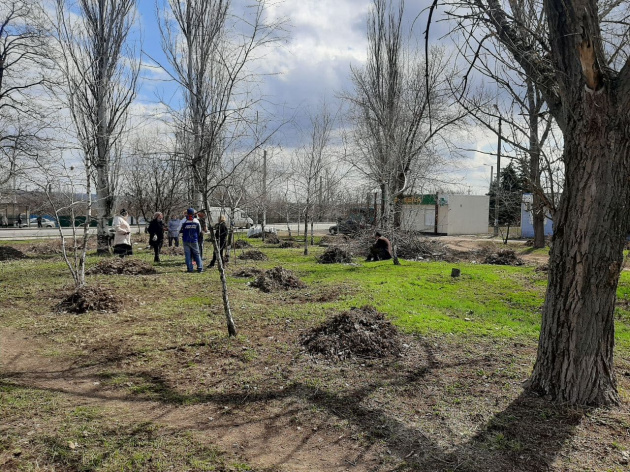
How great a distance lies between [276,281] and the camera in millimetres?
9461

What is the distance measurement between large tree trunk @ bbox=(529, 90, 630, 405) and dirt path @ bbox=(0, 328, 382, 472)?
1870 mm

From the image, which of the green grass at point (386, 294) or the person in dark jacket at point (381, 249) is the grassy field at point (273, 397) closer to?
the green grass at point (386, 294)

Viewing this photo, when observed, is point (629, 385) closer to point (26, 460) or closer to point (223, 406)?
point (223, 406)

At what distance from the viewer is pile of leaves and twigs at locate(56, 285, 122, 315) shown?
702cm

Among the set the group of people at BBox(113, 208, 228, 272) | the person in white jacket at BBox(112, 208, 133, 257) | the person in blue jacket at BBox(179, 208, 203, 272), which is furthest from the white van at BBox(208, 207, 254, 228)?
the person in white jacket at BBox(112, 208, 133, 257)

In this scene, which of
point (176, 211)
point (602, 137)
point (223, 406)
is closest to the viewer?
point (602, 137)

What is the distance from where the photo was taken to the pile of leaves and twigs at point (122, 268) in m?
10.5

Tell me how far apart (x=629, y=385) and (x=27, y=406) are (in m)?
5.56

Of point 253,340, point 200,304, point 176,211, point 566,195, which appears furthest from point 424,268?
point 176,211

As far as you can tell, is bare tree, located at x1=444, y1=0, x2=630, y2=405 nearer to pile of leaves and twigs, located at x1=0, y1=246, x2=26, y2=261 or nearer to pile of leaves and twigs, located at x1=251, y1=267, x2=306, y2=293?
pile of leaves and twigs, located at x1=251, y1=267, x2=306, y2=293

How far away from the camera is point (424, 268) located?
42.0 ft

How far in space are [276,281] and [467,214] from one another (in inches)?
1106

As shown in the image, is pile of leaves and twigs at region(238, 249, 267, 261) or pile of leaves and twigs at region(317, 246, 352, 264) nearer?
pile of leaves and twigs at region(317, 246, 352, 264)

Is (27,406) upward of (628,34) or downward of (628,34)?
downward
